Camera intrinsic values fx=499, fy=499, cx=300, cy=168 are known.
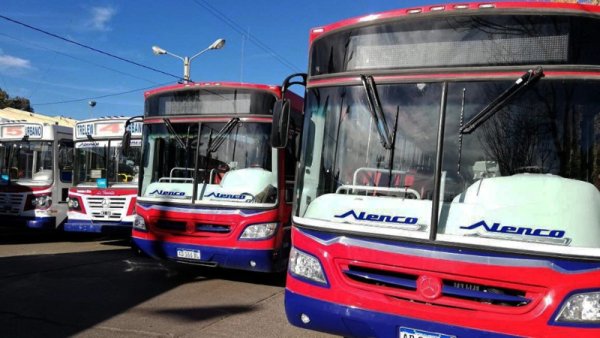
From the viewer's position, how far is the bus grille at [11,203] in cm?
1169

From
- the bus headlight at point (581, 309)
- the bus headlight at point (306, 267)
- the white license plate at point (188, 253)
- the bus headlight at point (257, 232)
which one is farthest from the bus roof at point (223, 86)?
the bus headlight at point (581, 309)

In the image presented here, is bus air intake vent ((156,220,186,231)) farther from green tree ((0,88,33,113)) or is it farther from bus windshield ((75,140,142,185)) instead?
green tree ((0,88,33,113))

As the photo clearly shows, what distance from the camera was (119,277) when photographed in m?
7.68

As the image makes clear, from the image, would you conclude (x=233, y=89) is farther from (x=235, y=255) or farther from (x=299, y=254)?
(x=299, y=254)

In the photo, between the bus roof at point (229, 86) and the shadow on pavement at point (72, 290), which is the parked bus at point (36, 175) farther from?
the bus roof at point (229, 86)

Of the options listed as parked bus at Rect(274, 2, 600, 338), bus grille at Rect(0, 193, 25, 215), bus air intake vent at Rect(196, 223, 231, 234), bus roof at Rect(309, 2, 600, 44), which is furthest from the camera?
bus grille at Rect(0, 193, 25, 215)

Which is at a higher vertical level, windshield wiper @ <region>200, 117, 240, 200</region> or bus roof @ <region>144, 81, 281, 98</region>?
bus roof @ <region>144, 81, 281, 98</region>

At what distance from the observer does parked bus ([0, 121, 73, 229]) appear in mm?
11609

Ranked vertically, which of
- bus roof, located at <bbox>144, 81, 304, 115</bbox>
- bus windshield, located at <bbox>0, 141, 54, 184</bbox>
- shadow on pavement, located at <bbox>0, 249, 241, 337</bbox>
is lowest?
shadow on pavement, located at <bbox>0, 249, 241, 337</bbox>

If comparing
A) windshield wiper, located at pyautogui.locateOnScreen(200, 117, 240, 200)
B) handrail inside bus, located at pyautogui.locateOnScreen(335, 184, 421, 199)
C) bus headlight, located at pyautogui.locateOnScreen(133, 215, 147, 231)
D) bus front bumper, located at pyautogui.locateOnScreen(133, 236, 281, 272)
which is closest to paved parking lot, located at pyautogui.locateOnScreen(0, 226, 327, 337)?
bus front bumper, located at pyautogui.locateOnScreen(133, 236, 281, 272)

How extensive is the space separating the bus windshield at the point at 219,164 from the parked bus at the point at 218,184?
0.01 meters

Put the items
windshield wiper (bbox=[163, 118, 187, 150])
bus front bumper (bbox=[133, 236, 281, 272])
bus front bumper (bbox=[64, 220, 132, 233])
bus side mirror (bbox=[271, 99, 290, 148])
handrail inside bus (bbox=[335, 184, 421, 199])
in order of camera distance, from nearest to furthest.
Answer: handrail inside bus (bbox=[335, 184, 421, 199]), bus side mirror (bbox=[271, 99, 290, 148]), bus front bumper (bbox=[133, 236, 281, 272]), windshield wiper (bbox=[163, 118, 187, 150]), bus front bumper (bbox=[64, 220, 132, 233])

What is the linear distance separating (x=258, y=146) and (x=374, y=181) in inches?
129

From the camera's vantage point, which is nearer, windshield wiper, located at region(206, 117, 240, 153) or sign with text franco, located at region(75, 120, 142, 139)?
windshield wiper, located at region(206, 117, 240, 153)
